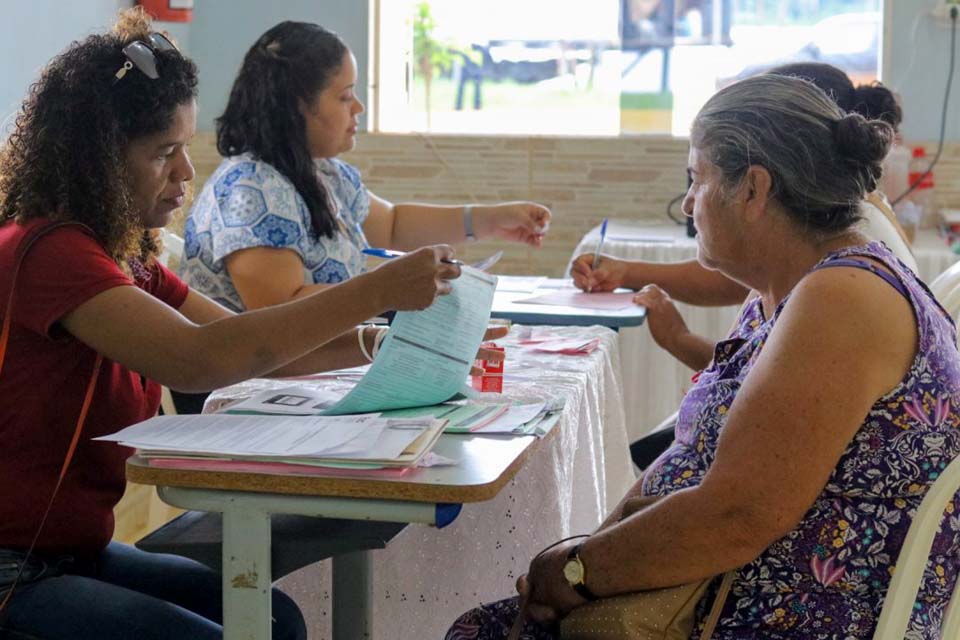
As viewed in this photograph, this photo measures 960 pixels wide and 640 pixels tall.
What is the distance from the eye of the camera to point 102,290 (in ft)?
4.72

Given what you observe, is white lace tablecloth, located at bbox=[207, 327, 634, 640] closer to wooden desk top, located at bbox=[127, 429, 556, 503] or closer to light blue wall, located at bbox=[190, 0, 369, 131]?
wooden desk top, located at bbox=[127, 429, 556, 503]

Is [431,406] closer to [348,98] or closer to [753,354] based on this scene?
[753,354]

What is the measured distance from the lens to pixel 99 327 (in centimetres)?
143

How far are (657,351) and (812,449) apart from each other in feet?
7.99

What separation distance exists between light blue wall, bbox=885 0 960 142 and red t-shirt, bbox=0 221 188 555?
3409 mm

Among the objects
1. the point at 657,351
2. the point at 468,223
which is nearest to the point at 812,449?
the point at 468,223

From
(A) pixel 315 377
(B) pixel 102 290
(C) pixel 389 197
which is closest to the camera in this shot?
(B) pixel 102 290

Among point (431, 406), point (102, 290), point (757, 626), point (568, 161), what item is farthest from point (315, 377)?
point (568, 161)

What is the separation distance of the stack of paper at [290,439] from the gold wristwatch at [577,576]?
0.70ft

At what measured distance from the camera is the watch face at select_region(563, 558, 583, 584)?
138 cm

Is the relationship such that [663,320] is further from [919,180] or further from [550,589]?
[919,180]

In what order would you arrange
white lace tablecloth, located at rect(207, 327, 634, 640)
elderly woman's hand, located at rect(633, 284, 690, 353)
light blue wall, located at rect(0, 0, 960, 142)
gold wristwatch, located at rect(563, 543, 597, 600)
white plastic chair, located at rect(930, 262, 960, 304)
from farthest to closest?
light blue wall, located at rect(0, 0, 960, 142) < elderly woman's hand, located at rect(633, 284, 690, 353) < white plastic chair, located at rect(930, 262, 960, 304) < white lace tablecloth, located at rect(207, 327, 634, 640) < gold wristwatch, located at rect(563, 543, 597, 600)

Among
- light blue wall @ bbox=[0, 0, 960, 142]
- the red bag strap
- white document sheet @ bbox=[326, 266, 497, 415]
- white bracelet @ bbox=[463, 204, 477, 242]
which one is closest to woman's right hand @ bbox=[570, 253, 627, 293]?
white bracelet @ bbox=[463, 204, 477, 242]

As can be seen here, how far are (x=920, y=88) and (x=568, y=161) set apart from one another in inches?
49.2
